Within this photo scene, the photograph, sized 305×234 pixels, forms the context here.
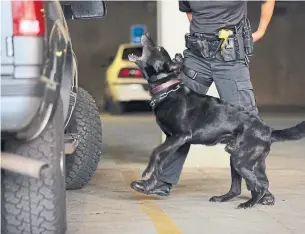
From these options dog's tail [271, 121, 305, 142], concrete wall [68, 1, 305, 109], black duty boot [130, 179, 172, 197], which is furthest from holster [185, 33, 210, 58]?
concrete wall [68, 1, 305, 109]

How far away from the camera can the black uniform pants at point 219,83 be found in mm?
5371

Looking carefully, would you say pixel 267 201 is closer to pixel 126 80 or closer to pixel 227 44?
pixel 227 44

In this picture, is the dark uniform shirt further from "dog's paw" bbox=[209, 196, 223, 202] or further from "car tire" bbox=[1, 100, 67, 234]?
"car tire" bbox=[1, 100, 67, 234]

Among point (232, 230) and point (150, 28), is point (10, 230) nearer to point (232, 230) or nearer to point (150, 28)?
point (232, 230)

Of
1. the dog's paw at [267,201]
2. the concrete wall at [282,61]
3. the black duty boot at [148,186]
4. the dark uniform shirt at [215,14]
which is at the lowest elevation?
the concrete wall at [282,61]

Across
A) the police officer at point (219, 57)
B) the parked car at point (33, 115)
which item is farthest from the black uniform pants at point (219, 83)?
the parked car at point (33, 115)

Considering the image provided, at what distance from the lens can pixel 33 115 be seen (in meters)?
3.26

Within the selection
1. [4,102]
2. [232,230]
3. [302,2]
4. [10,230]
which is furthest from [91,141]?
[302,2]

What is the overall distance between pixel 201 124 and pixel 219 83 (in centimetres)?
51

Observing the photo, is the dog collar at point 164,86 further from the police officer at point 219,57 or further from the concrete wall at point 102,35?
the concrete wall at point 102,35

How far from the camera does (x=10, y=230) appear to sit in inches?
144

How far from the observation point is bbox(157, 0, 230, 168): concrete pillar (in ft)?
24.1

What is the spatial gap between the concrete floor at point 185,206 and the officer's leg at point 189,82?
0.69 feet

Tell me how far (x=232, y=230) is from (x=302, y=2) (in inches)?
728
